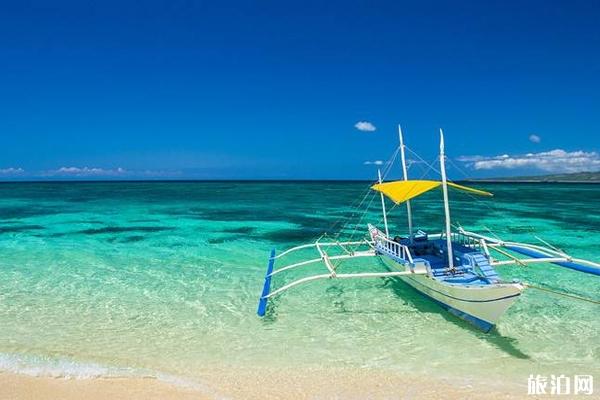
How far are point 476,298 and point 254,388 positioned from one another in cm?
464

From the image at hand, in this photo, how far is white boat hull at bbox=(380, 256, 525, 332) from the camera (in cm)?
772

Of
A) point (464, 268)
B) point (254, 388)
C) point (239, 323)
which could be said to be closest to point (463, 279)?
point (464, 268)

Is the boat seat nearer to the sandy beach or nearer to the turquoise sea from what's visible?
the turquoise sea

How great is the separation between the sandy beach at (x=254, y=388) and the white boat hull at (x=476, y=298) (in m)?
1.69

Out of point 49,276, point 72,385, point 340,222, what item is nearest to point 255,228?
point 340,222

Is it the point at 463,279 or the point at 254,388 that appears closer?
the point at 254,388

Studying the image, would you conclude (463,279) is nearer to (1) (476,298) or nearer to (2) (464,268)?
(2) (464,268)

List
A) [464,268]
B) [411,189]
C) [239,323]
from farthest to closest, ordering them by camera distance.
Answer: [411,189] → [464,268] → [239,323]

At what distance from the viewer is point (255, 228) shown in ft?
80.0

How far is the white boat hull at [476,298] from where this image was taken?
7719mm

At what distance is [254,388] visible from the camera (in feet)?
21.8

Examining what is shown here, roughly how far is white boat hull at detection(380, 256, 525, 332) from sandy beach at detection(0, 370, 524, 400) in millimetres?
1689

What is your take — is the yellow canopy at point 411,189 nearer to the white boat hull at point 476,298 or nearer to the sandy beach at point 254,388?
the white boat hull at point 476,298

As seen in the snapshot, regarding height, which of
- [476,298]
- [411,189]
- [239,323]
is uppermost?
A: [411,189]
